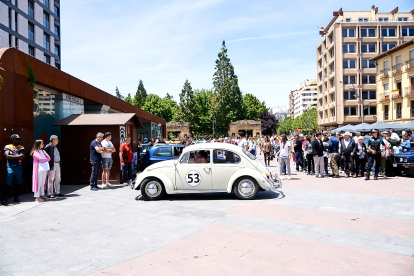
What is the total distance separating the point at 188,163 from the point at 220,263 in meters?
4.58

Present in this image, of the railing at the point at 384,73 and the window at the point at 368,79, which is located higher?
the window at the point at 368,79

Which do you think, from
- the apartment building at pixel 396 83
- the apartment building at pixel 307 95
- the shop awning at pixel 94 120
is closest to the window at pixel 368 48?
the apartment building at pixel 396 83

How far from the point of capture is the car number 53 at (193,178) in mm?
8609

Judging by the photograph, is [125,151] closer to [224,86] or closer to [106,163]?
[106,163]

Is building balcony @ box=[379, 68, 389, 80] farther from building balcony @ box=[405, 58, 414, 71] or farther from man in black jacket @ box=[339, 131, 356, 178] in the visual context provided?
man in black jacket @ box=[339, 131, 356, 178]

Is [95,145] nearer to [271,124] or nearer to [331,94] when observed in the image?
[331,94]

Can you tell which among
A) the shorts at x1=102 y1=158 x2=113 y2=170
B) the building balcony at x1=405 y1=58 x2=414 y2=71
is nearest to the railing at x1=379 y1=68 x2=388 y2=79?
the building balcony at x1=405 y1=58 x2=414 y2=71

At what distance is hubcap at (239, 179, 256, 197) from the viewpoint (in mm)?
8547

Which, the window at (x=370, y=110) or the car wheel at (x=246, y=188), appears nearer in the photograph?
the car wheel at (x=246, y=188)

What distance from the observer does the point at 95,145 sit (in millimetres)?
10766

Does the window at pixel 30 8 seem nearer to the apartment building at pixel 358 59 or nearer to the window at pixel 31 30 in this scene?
the window at pixel 31 30

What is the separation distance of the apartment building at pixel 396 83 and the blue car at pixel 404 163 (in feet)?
94.9

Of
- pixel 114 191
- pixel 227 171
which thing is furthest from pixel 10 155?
pixel 227 171

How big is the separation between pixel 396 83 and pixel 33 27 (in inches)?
1775
